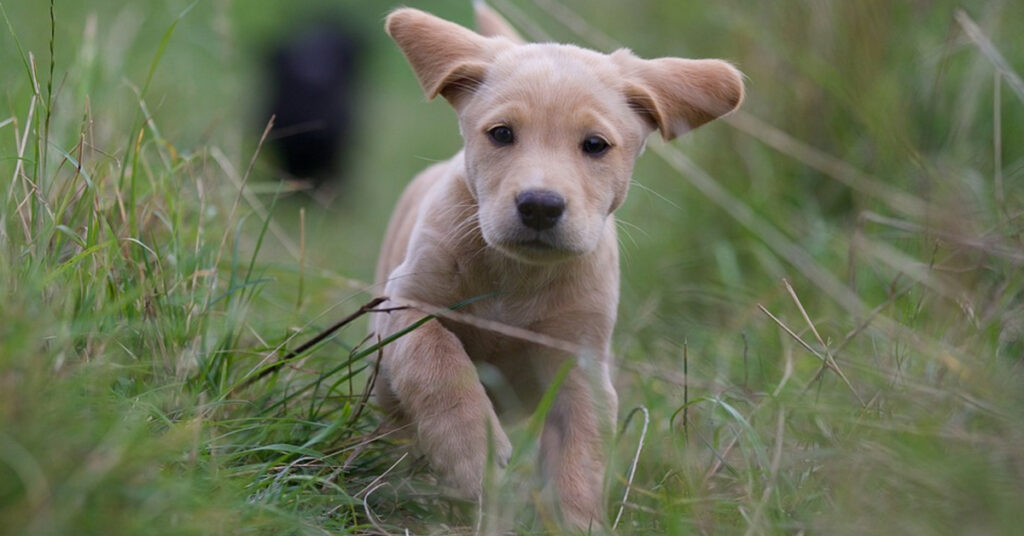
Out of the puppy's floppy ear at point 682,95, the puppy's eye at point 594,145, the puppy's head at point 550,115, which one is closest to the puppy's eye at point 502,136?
the puppy's head at point 550,115

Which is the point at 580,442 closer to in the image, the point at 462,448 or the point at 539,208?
the point at 462,448

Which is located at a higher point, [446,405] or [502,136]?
[502,136]

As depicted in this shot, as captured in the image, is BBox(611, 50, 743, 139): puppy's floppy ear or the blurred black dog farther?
the blurred black dog

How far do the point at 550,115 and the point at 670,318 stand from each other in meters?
2.56

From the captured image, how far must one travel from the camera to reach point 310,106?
33.9 feet

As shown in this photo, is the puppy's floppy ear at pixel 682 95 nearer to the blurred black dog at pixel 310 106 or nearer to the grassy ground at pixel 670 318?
the grassy ground at pixel 670 318

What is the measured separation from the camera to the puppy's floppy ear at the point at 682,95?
3.80 m

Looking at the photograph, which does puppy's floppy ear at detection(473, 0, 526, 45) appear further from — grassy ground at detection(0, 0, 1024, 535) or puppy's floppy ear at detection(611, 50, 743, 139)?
puppy's floppy ear at detection(611, 50, 743, 139)

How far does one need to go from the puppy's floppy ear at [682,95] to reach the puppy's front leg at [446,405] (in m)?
0.95

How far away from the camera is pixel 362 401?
3.66 metres

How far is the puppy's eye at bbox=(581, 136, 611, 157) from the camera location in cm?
360

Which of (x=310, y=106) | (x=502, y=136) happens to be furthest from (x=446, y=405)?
(x=310, y=106)

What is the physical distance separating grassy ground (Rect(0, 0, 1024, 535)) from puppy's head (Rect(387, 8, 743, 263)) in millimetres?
485

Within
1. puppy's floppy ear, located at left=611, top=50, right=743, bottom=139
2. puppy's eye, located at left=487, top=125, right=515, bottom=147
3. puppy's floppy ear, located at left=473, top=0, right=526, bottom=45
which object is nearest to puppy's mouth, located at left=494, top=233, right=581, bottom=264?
puppy's eye, located at left=487, top=125, right=515, bottom=147
